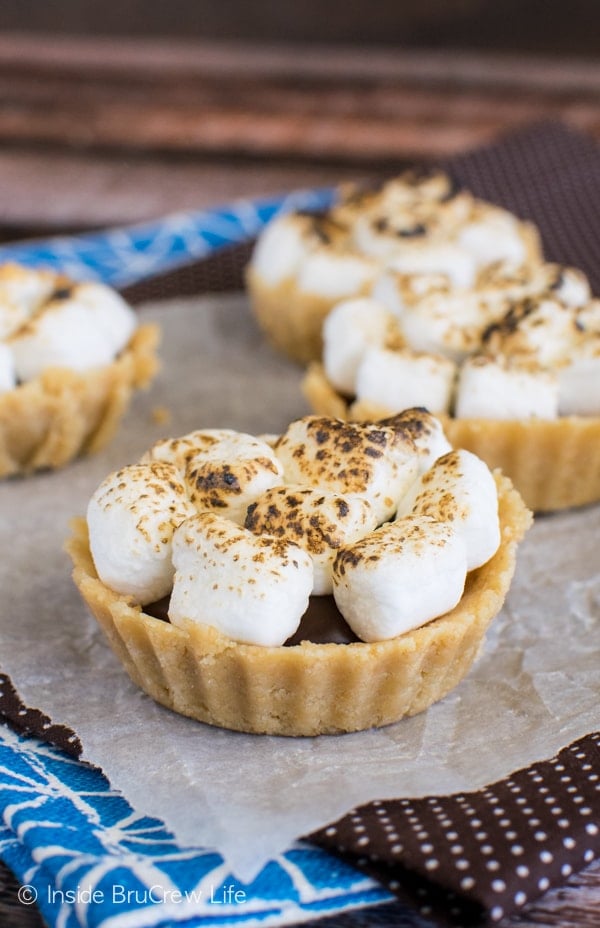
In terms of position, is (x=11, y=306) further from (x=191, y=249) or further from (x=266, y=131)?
(x=266, y=131)

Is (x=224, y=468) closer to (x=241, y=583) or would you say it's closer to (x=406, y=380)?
(x=241, y=583)

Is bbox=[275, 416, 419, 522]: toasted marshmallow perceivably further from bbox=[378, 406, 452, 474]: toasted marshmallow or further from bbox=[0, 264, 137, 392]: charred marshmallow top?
bbox=[0, 264, 137, 392]: charred marshmallow top

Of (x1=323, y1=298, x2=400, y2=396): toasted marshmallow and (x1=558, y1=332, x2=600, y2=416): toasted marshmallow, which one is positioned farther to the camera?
(x1=323, y1=298, x2=400, y2=396): toasted marshmallow

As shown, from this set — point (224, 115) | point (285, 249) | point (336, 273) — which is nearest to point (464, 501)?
point (336, 273)

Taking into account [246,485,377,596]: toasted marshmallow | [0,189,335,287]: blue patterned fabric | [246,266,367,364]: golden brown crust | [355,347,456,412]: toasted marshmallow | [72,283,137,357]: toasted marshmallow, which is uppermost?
[246,485,377,596]: toasted marshmallow

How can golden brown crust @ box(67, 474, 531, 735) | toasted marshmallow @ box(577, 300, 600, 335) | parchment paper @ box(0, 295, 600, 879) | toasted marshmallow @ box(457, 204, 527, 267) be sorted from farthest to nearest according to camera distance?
toasted marshmallow @ box(457, 204, 527, 267) < toasted marshmallow @ box(577, 300, 600, 335) < golden brown crust @ box(67, 474, 531, 735) < parchment paper @ box(0, 295, 600, 879)

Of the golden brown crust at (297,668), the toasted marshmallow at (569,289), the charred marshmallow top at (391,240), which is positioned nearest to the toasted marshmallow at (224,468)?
the golden brown crust at (297,668)

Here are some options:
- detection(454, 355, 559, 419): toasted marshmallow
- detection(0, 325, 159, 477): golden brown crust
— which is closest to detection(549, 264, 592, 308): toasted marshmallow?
detection(454, 355, 559, 419): toasted marshmallow
